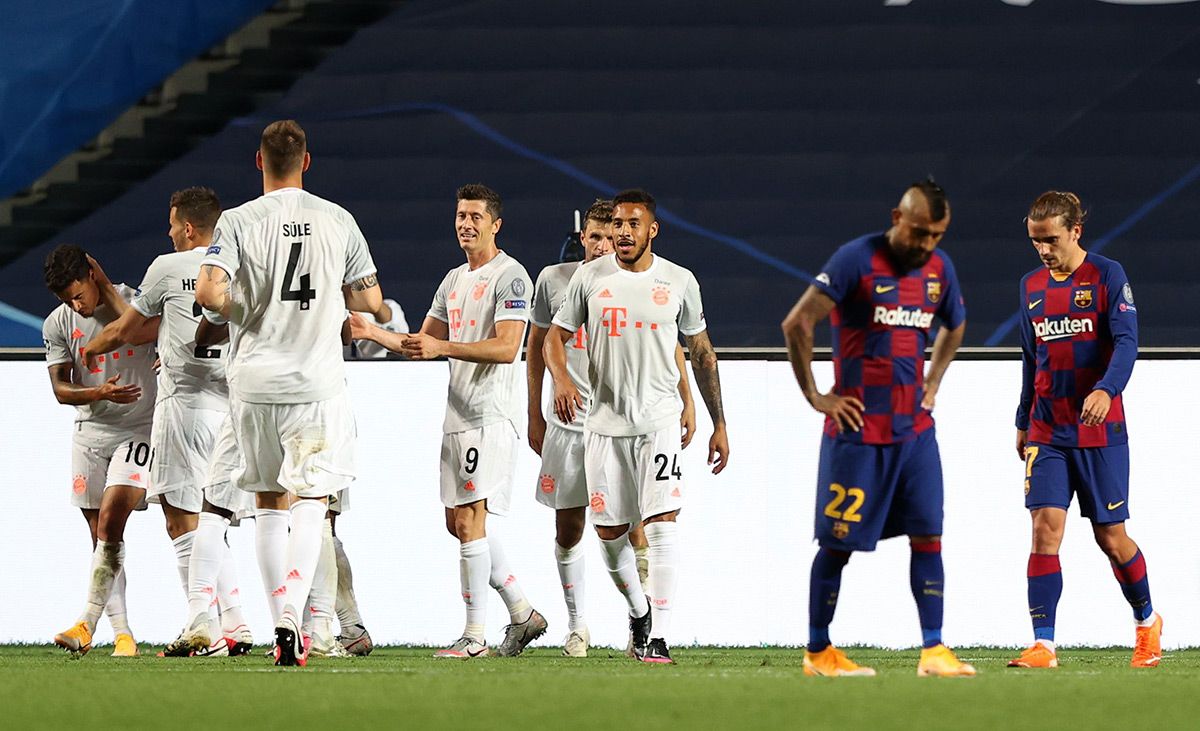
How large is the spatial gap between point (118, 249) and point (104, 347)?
331 cm

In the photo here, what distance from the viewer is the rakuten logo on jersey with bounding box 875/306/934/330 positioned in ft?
19.1

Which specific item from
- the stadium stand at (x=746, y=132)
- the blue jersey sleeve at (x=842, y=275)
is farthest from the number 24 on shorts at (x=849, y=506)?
the stadium stand at (x=746, y=132)

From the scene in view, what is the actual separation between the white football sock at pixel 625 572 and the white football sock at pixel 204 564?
1767mm

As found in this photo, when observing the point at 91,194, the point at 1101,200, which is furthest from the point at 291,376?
the point at 1101,200

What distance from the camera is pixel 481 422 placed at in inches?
314

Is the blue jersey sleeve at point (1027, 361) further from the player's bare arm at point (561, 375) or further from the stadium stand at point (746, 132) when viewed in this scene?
the stadium stand at point (746, 132)

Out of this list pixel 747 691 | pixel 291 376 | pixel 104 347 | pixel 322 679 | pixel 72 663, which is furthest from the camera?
pixel 104 347

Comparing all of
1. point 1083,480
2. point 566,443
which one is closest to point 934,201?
point 1083,480

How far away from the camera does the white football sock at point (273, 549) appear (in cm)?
621

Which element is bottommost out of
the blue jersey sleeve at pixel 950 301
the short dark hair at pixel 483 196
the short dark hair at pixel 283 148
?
the blue jersey sleeve at pixel 950 301

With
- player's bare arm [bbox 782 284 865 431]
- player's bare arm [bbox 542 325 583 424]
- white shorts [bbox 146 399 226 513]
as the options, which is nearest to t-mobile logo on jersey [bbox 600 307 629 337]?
player's bare arm [bbox 542 325 583 424]

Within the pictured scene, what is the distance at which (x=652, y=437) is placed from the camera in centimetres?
737

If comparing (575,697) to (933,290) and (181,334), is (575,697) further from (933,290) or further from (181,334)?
(181,334)

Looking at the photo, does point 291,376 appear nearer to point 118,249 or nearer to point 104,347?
point 104,347
